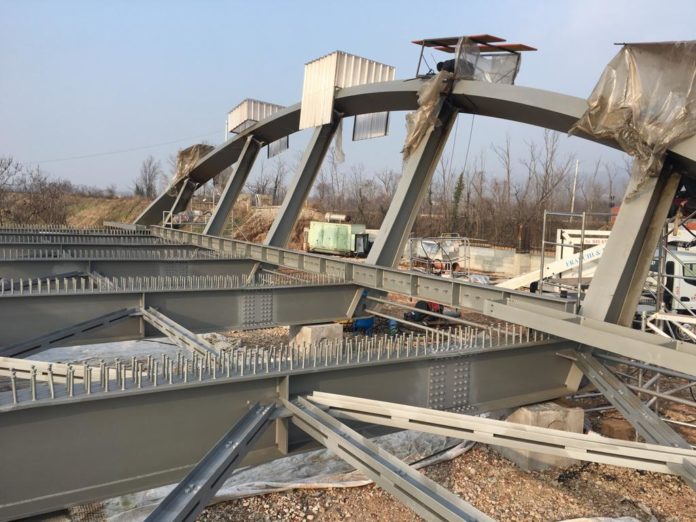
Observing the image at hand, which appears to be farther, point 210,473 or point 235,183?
point 235,183

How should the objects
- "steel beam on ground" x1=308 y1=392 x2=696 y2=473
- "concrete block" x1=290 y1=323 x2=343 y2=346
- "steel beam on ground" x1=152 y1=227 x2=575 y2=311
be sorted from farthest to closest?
"concrete block" x1=290 y1=323 x2=343 y2=346, "steel beam on ground" x1=152 y1=227 x2=575 y2=311, "steel beam on ground" x1=308 y1=392 x2=696 y2=473

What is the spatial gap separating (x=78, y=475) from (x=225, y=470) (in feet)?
3.46

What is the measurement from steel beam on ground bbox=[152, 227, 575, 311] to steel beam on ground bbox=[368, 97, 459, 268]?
1.49ft

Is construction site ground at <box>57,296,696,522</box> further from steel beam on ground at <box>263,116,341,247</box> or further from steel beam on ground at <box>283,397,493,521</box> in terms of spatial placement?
steel beam on ground at <box>263,116,341,247</box>

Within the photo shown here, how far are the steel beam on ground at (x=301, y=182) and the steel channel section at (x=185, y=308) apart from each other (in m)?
3.60

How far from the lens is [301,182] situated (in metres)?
11.8

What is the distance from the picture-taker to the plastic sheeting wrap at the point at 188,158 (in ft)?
62.1

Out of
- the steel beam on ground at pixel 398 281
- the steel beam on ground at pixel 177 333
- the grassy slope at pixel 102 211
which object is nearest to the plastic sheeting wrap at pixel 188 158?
the steel beam on ground at pixel 398 281

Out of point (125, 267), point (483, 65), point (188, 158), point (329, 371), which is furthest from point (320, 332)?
point (188, 158)

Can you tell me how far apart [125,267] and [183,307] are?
3.26 meters

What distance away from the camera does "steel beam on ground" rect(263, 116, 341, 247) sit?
11.7 meters

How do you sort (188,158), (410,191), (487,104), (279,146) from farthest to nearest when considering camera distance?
1. (188,158)
2. (279,146)
3. (410,191)
4. (487,104)

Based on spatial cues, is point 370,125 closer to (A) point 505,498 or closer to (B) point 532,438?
(A) point 505,498

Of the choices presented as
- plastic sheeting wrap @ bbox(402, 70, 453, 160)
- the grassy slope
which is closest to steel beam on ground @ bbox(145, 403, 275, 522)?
plastic sheeting wrap @ bbox(402, 70, 453, 160)
